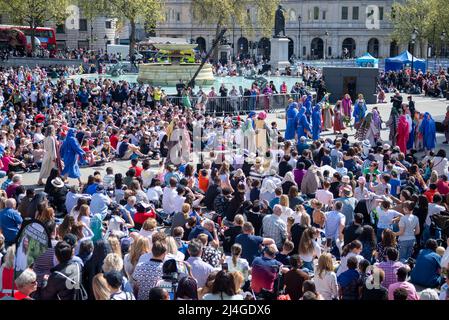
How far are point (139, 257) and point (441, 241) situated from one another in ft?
18.1

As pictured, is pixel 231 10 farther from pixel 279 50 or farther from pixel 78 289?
pixel 78 289

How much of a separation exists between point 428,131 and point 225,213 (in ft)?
35.5

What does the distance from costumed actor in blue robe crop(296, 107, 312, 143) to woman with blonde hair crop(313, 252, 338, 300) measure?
1431 cm

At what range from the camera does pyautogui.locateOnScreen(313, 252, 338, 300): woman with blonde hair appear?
326 inches

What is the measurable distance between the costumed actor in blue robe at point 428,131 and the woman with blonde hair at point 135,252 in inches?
573

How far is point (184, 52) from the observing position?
54344mm

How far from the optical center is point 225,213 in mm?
12836

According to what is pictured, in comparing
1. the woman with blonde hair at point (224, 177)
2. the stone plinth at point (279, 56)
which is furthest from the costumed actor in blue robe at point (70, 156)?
the stone plinth at point (279, 56)

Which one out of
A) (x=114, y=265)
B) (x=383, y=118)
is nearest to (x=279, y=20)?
(x=383, y=118)

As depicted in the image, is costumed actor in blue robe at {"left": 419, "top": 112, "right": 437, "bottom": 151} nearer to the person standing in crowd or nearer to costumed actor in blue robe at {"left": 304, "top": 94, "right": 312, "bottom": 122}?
costumed actor in blue robe at {"left": 304, "top": 94, "right": 312, "bottom": 122}

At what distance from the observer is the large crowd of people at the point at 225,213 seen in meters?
7.92

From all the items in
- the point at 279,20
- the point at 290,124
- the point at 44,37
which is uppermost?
the point at 44,37

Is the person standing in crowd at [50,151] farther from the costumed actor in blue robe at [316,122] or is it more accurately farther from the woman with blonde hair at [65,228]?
the costumed actor in blue robe at [316,122]
